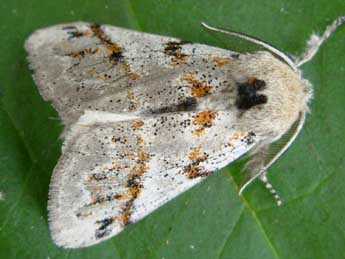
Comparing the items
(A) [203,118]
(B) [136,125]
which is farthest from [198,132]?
(B) [136,125]

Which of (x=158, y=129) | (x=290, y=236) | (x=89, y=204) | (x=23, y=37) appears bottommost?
(x=290, y=236)

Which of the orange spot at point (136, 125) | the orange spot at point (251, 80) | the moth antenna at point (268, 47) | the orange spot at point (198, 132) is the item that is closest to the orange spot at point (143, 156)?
the orange spot at point (136, 125)

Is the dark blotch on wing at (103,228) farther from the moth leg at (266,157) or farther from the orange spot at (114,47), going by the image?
the orange spot at (114,47)

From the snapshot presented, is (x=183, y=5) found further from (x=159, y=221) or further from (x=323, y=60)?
(x=159, y=221)

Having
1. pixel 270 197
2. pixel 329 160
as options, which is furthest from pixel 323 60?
pixel 270 197

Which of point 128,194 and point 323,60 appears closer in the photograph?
point 128,194

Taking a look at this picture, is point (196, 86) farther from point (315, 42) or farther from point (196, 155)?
point (315, 42)
